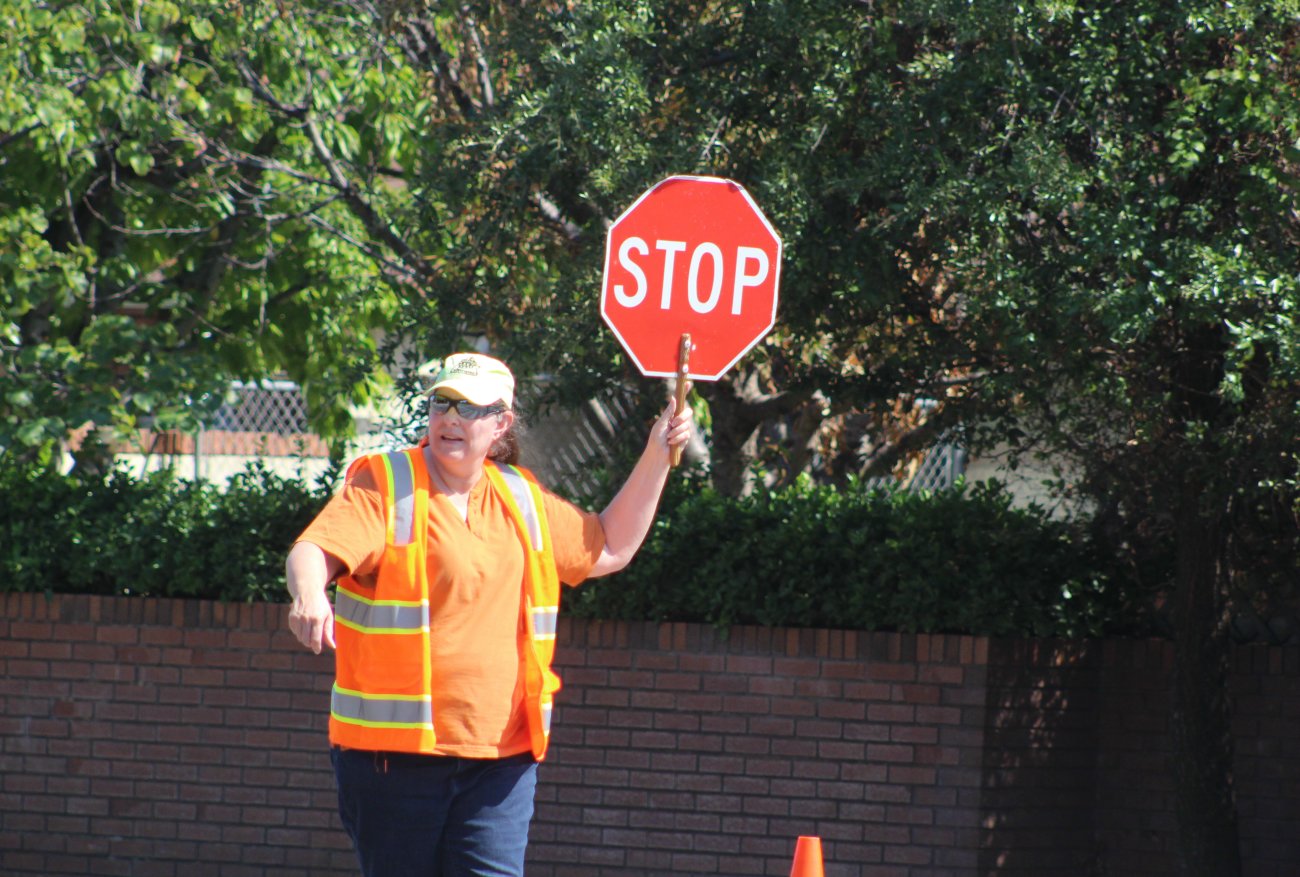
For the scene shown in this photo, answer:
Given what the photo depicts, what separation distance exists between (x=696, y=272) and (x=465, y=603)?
7.83 feet

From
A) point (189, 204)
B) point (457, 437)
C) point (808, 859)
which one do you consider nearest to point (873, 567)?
point (808, 859)

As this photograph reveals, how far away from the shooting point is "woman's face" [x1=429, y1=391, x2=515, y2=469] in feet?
13.3

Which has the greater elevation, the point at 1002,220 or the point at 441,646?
the point at 1002,220

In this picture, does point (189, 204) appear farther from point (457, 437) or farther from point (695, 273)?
point (457, 437)

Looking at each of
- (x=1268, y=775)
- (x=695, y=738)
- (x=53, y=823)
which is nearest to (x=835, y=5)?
(x=695, y=738)

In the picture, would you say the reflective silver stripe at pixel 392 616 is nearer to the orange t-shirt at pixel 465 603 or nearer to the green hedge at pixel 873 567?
the orange t-shirt at pixel 465 603

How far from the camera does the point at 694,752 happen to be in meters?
7.30

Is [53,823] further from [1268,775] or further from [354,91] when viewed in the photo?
[1268,775]

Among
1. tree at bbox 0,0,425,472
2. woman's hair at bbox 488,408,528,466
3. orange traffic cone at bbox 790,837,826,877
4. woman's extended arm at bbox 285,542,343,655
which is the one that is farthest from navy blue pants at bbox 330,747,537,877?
tree at bbox 0,0,425,472

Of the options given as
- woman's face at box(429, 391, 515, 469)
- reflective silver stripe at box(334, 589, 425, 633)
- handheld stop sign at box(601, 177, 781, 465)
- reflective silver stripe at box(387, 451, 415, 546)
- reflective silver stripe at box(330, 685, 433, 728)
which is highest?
handheld stop sign at box(601, 177, 781, 465)

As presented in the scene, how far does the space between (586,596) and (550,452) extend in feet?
4.41

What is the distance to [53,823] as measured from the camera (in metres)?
7.94

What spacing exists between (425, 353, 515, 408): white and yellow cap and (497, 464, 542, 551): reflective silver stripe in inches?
8.1

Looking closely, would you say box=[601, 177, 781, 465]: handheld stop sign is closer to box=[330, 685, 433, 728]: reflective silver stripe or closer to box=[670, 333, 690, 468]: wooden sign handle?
box=[670, 333, 690, 468]: wooden sign handle
